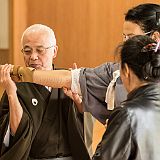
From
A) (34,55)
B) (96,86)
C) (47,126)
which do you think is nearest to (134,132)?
(96,86)

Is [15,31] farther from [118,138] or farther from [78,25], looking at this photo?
[118,138]

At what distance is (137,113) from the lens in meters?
1.29

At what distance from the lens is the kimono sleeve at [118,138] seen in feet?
4.23

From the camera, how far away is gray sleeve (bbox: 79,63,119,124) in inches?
70.3

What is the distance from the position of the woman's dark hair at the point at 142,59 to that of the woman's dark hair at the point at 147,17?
36cm

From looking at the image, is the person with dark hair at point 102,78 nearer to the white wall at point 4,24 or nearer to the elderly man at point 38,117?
the elderly man at point 38,117

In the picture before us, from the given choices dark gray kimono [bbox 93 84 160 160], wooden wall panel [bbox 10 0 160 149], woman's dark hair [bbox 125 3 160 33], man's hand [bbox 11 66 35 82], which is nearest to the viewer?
dark gray kimono [bbox 93 84 160 160]

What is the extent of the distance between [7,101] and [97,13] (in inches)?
141

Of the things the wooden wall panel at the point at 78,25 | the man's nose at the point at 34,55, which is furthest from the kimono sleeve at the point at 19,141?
the wooden wall panel at the point at 78,25

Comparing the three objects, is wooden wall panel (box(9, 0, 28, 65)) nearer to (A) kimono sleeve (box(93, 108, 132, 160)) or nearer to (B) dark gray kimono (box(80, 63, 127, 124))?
(B) dark gray kimono (box(80, 63, 127, 124))

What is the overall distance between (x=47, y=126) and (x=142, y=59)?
2.58 ft

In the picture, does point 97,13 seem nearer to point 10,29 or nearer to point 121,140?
Result: point 10,29

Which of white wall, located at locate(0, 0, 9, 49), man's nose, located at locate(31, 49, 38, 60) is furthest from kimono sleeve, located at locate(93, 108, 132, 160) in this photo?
white wall, located at locate(0, 0, 9, 49)

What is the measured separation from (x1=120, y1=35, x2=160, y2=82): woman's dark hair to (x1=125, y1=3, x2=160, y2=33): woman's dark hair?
36 cm
